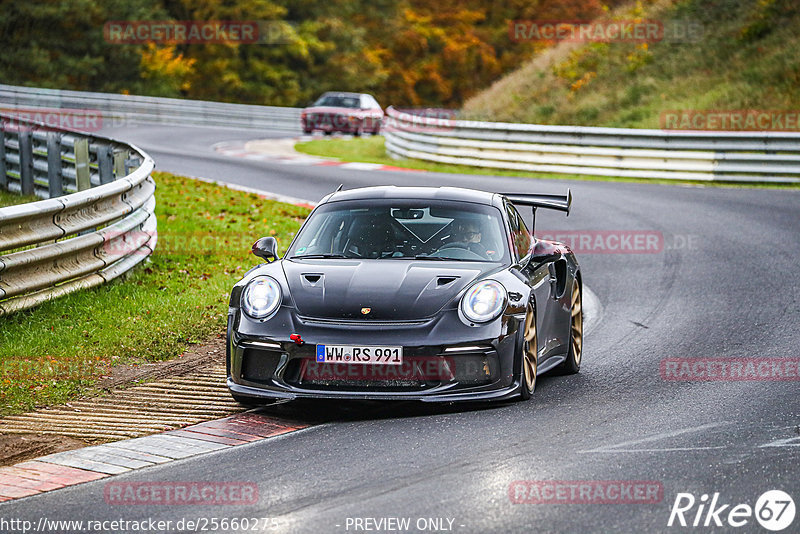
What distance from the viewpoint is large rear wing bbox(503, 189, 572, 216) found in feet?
29.6

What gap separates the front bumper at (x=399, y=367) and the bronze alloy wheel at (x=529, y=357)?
0.62ft

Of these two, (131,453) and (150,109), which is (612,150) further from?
(150,109)

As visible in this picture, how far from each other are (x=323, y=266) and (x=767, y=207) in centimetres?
1258

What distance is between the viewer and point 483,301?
7.04 meters

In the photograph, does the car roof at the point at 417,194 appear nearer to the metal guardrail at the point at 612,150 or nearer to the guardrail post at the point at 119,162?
the guardrail post at the point at 119,162

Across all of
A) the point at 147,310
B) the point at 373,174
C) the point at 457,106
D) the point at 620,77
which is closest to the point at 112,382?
the point at 147,310

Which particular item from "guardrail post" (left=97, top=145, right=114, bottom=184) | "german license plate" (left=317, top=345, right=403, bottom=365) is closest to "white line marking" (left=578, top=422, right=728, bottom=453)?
"german license plate" (left=317, top=345, right=403, bottom=365)

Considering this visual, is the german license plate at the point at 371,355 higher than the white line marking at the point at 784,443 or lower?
higher

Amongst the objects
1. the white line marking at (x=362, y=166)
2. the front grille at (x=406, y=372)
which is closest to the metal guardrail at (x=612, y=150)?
the white line marking at (x=362, y=166)

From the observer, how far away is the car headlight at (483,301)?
274 inches

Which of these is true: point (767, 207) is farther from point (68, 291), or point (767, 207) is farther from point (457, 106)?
point (457, 106)

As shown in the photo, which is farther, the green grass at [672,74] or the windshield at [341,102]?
the windshield at [341,102]

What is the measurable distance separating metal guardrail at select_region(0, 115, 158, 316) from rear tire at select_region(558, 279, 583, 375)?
14.1 feet

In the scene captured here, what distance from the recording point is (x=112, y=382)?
26.3 feet
